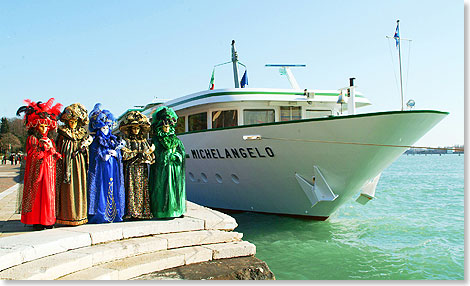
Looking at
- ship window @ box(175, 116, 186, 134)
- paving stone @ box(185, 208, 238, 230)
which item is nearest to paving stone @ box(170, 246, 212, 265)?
paving stone @ box(185, 208, 238, 230)

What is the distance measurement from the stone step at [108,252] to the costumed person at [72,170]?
76 cm

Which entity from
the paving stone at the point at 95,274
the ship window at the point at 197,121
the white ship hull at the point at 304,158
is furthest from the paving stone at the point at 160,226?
the ship window at the point at 197,121

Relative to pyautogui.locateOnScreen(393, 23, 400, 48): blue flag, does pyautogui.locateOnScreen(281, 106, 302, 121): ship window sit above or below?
below

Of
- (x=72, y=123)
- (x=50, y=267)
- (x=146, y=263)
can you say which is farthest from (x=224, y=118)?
(x=50, y=267)

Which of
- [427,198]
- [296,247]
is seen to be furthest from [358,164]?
[427,198]

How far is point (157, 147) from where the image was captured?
540cm

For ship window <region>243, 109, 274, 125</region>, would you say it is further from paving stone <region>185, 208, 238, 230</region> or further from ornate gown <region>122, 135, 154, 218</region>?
ornate gown <region>122, 135, 154, 218</region>

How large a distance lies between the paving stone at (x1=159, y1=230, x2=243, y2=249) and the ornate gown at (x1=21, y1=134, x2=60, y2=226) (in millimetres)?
1385

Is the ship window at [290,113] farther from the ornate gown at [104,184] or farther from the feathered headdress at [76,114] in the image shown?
the feathered headdress at [76,114]

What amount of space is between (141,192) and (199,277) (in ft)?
5.09

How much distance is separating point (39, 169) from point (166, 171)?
59.1 inches

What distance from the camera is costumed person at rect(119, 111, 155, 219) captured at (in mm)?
5207

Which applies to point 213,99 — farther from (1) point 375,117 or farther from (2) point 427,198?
(2) point 427,198

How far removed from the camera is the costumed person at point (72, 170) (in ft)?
15.9
